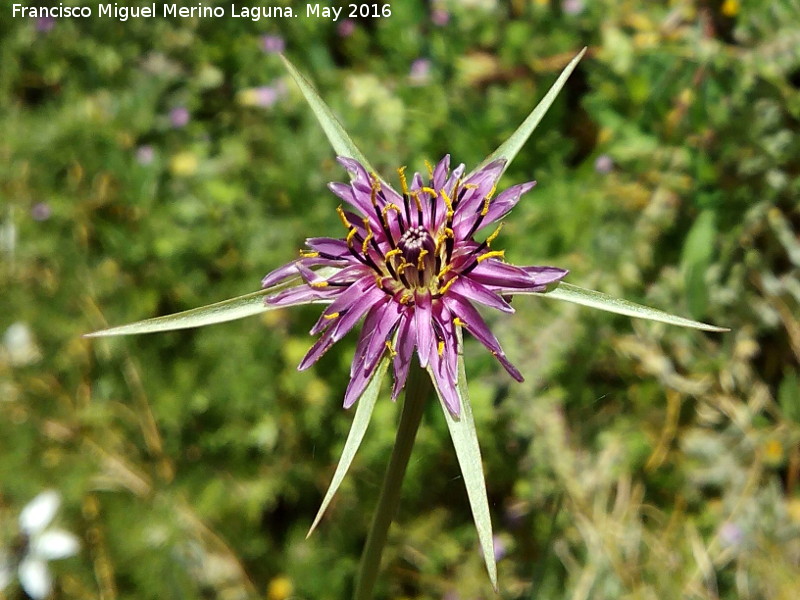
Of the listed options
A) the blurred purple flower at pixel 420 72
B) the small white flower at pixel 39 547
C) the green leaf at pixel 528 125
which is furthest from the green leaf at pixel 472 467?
the blurred purple flower at pixel 420 72

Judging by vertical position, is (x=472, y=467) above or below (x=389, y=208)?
below

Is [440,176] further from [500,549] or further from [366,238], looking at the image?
[500,549]

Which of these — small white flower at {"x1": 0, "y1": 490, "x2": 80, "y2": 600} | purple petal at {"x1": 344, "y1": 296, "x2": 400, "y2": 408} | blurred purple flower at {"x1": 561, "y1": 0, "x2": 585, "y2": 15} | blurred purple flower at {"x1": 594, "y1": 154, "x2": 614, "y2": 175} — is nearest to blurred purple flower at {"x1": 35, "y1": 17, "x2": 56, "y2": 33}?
small white flower at {"x1": 0, "y1": 490, "x2": 80, "y2": 600}

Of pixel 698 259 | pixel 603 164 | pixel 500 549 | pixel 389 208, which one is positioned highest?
pixel 389 208

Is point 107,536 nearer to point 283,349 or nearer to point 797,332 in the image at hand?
point 283,349

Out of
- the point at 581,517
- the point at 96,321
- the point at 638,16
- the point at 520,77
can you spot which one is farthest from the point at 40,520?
the point at 638,16

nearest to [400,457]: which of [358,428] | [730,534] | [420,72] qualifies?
[358,428]
